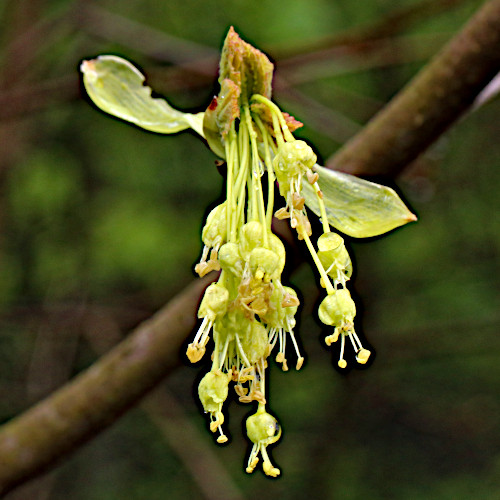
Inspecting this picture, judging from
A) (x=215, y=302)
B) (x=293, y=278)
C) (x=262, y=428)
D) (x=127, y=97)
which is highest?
(x=127, y=97)

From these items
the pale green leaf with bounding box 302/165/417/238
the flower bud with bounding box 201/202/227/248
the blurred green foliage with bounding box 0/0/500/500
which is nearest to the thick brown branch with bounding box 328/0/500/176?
the pale green leaf with bounding box 302/165/417/238

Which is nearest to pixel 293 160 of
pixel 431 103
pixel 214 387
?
pixel 214 387

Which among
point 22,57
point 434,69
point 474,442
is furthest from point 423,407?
point 434,69

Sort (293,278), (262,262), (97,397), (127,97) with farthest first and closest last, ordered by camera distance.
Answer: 1. (293,278)
2. (97,397)
3. (127,97)
4. (262,262)

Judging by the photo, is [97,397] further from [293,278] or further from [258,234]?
[293,278]

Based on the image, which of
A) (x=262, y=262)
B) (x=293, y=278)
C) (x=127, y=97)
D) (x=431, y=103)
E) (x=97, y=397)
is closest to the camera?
(x=262, y=262)

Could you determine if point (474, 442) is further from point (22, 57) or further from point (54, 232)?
point (22, 57)

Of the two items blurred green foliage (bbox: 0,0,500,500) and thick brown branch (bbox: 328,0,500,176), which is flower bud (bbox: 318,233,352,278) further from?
blurred green foliage (bbox: 0,0,500,500)
